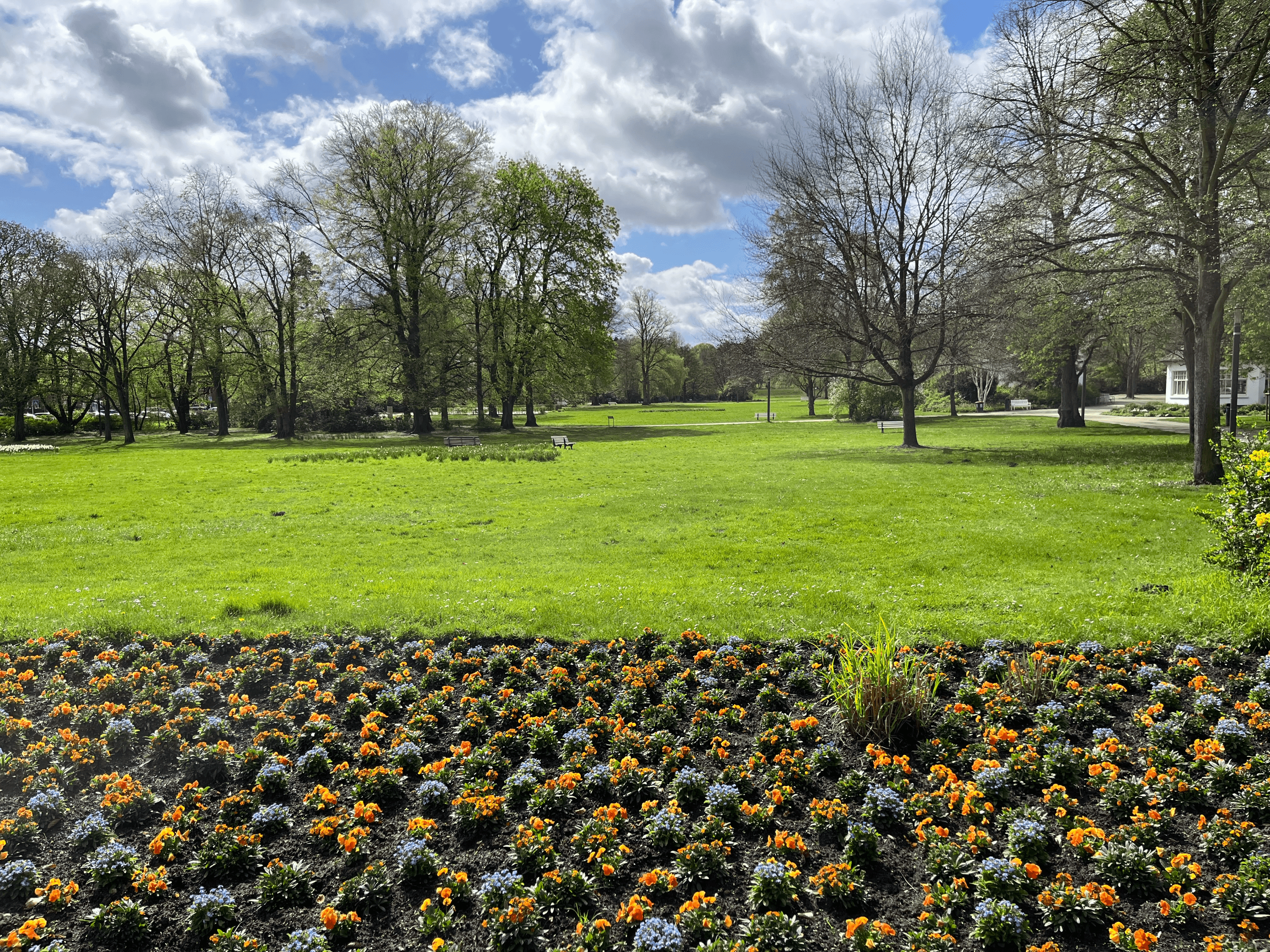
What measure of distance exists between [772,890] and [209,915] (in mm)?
2611

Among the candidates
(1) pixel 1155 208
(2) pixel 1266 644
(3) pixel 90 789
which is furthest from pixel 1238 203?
(3) pixel 90 789

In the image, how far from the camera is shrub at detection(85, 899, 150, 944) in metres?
3.14

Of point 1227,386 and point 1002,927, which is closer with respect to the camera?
point 1002,927

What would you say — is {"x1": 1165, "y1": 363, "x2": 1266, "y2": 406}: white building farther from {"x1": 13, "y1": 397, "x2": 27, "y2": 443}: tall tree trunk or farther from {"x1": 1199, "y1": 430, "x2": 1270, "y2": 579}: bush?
{"x1": 13, "y1": 397, "x2": 27, "y2": 443}: tall tree trunk

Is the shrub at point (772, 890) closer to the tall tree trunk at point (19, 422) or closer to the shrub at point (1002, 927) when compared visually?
the shrub at point (1002, 927)

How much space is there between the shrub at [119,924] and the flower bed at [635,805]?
0.4 inches

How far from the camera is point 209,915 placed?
3178mm

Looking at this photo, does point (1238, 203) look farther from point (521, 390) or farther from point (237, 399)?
point (237, 399)

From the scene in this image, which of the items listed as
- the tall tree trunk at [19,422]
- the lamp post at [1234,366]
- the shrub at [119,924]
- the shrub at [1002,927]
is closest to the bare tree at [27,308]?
the tall tree trunk at [19,422]

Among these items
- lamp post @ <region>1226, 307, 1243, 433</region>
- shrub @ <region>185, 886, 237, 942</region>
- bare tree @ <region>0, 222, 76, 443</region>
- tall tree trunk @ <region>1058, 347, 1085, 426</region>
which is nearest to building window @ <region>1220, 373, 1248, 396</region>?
tall tree trunk @ <region>1058, 347, 1085, 426</region>

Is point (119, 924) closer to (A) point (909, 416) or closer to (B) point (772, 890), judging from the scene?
(B) point (772, 890)

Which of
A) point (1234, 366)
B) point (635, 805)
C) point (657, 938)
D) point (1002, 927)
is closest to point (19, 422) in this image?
point (635, 805)

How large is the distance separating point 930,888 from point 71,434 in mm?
55168

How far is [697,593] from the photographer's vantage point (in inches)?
308
